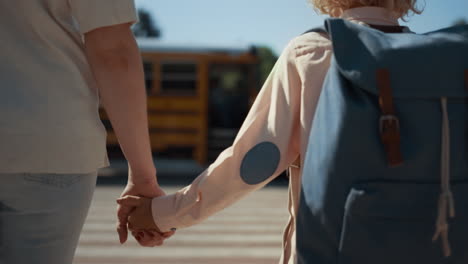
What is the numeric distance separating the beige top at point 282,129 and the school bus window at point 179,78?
34.6 ft

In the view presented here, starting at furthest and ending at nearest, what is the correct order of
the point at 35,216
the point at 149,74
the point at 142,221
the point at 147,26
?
the point at 147,26 < the point at 149,74 < the point at 142,221 < the point at 35,216

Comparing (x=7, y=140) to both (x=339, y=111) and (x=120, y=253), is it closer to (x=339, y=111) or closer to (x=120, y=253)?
(x=339, y=111)

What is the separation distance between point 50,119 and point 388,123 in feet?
2.67

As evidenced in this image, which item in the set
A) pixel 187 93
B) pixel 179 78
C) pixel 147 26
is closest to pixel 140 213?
pixel 187 93

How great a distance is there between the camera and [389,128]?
130 centimetres

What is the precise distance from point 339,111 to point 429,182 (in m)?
0.26

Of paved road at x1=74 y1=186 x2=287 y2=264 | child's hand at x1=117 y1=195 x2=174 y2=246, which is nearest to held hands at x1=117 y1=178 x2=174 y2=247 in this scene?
child's hand at x1=117 y1=195 x2=174 y2=246

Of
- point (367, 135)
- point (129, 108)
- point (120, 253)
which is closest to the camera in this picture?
point (367, 135)

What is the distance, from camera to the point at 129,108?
1690mm

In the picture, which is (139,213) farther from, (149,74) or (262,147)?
(149,74)

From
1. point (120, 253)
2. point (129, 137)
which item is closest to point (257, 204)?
point (120, 253)

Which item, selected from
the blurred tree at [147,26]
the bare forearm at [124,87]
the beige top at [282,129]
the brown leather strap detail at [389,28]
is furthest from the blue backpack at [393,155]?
the blurred tree at [147,26]

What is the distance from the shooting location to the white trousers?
4.70ft

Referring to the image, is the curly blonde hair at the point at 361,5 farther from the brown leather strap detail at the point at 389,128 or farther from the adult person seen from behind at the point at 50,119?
the adult person seen from behind at the point at 50,119
